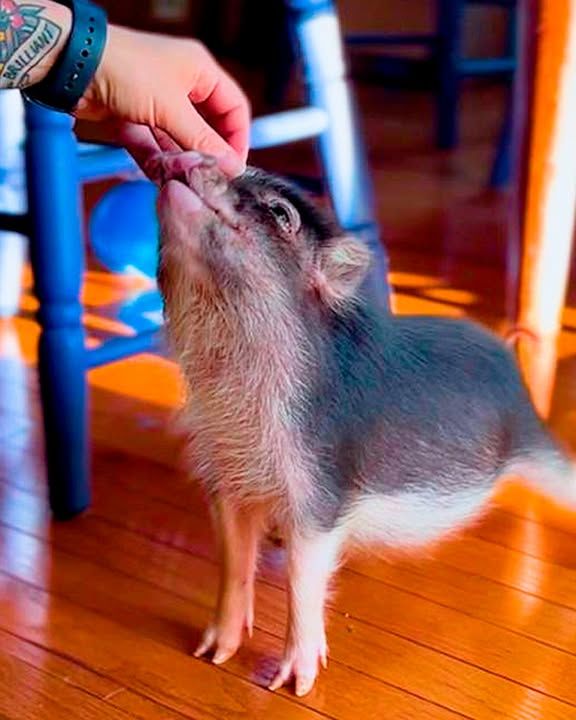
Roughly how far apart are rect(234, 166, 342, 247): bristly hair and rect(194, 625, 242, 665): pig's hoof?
13.0 inches

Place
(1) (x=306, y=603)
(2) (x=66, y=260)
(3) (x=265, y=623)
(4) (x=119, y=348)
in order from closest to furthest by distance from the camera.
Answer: (1) (x=306, y=603) → (3) (x=265, y=623) → (2) (x=66, y=260) → (4) (x=119, y=348)

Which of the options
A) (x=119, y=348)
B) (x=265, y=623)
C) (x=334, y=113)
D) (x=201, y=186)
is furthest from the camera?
(x=334, y=113)

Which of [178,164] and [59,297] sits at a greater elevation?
[178,164]

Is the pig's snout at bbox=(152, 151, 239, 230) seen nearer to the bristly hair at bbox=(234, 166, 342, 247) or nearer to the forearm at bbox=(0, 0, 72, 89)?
the bristly hair at bbox=(234, 166, 342, 247)

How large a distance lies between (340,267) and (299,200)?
54 millimetres

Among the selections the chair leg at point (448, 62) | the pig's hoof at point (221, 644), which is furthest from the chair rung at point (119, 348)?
the chair leg at point (448, 62)

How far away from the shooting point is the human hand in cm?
92

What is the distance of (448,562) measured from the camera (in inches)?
46.1

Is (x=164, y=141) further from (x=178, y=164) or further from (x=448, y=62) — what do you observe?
(x=448, y=62)

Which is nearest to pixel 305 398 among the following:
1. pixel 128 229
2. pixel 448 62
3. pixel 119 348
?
pixel 119 348

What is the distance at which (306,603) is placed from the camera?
97 centimetres

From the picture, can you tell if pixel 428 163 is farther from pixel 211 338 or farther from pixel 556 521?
pixel 211 338

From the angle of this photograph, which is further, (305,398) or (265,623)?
(265,623)

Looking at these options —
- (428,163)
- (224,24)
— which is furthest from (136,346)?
(224,24)
